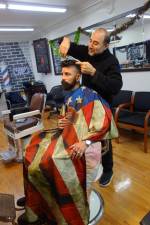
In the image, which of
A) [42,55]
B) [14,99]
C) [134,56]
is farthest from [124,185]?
[42,55]

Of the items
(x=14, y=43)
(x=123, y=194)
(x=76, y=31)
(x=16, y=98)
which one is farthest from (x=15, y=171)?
(x=14, y=43)

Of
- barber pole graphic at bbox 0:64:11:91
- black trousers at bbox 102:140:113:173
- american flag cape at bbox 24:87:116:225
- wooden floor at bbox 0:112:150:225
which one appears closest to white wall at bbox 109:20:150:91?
wooden floor at bbox 0:112:150:225

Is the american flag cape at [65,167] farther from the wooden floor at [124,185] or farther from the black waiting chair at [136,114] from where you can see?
the black waiting chair at [136,114]

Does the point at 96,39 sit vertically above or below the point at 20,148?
above

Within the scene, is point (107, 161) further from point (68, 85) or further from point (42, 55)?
point (42, 55)

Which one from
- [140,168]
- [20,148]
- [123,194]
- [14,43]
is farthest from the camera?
[14,43]

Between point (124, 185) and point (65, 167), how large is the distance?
1015 mm

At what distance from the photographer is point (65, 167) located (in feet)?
4.01

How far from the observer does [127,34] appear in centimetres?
321

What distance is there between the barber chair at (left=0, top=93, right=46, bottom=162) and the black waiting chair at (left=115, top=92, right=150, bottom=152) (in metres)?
1.07

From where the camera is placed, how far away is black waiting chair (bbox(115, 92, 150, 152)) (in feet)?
8.89

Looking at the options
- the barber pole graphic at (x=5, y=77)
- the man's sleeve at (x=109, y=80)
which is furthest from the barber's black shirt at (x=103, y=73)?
the barber pole graphic at (x=5, y=77)

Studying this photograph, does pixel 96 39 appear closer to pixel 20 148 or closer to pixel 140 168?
pixel 140 168

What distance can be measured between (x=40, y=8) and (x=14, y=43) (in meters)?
2.86
